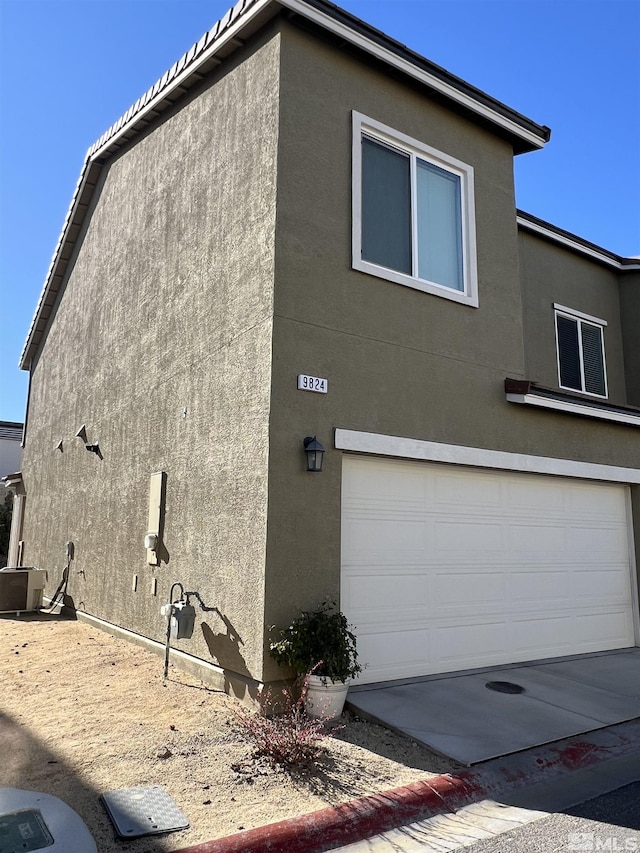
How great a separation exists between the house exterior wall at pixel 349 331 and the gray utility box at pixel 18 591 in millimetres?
8522

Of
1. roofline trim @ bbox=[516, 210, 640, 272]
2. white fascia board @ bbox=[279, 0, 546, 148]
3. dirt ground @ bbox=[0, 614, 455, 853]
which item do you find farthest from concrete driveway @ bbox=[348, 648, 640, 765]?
roofline trim @ bbox=[516, 210, 640, 272]

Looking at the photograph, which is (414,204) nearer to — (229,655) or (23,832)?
(229,655)

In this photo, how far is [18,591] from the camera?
41.0 feet

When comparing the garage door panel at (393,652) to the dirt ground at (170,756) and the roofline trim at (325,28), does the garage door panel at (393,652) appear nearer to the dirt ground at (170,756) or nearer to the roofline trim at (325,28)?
the dirt ground at (170,756)

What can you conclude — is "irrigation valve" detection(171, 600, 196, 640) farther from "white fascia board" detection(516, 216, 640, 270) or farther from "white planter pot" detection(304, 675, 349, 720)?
"white fascia board" detection(516, 216, 640, 270)

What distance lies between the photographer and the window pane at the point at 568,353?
484 inches

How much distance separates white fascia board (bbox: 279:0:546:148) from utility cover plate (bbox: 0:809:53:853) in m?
7.62

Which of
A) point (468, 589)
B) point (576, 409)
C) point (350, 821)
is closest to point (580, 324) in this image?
point (576, 409)

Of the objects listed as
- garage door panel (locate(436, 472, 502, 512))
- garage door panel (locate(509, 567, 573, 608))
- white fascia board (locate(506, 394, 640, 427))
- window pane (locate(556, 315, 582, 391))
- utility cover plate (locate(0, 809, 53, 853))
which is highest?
window pane (locate(556, 315, 582, 391))

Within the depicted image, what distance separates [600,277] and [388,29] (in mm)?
7780

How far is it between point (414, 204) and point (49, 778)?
699 centimetres

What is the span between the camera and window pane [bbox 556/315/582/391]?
1228cm

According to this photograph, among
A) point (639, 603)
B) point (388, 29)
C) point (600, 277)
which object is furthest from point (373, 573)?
point (600, 277)

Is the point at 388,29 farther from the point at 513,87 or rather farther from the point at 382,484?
the point at 382,484
